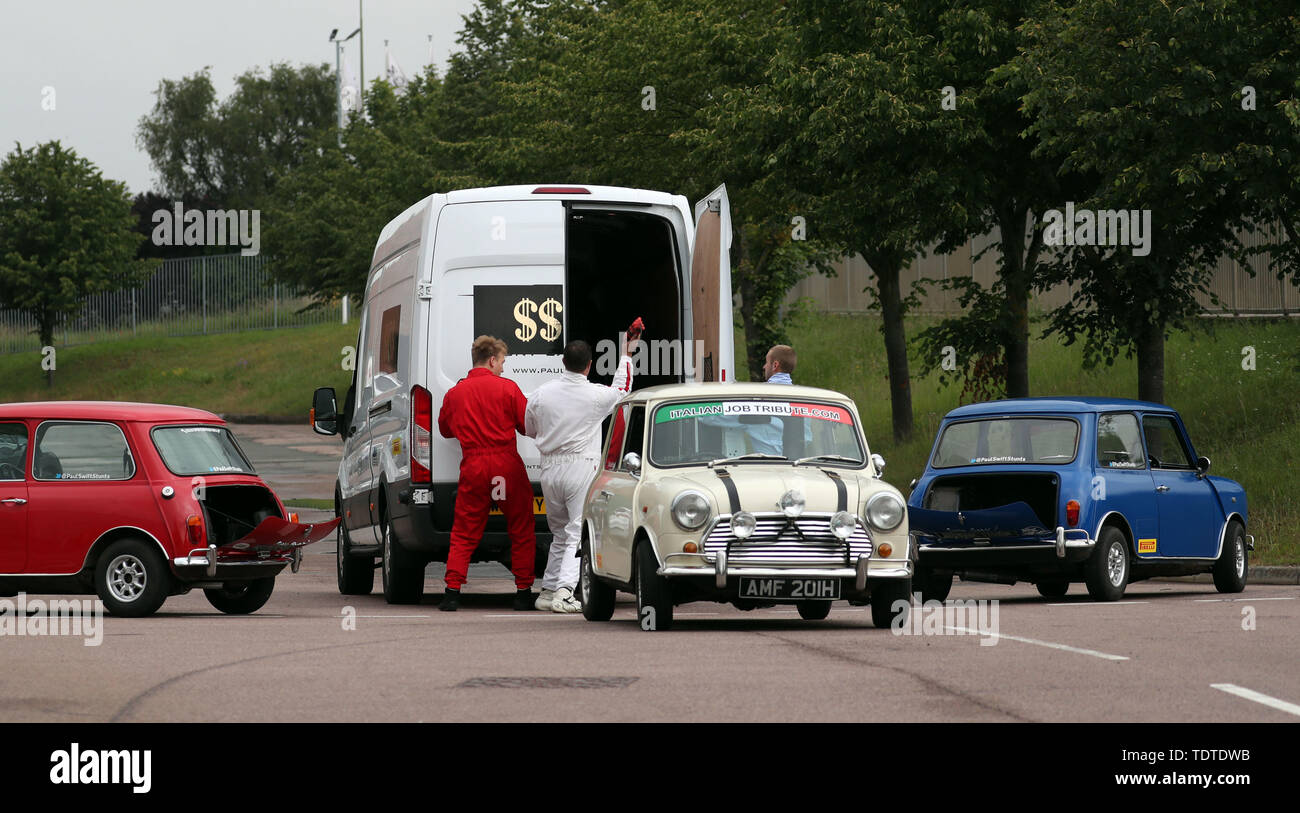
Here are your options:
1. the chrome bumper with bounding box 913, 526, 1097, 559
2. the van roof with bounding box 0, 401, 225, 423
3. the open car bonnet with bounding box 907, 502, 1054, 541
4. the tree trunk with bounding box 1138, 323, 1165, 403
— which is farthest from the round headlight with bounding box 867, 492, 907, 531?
the tree trunk with bounding box 1138, 323, 1165, 403

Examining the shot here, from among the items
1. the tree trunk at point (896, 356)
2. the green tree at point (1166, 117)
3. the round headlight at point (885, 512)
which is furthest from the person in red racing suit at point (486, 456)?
the tree trunk at point (896, 356)

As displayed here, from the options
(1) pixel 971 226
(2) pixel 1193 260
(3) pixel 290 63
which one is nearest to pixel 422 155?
(1) pixel 971 226

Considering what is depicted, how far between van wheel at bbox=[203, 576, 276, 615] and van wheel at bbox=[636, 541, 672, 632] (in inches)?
151

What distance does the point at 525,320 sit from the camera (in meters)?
15.5

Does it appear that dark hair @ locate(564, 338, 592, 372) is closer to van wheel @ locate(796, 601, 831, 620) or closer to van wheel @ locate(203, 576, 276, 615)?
van wheel @ locate(796, 601, 831, 620)

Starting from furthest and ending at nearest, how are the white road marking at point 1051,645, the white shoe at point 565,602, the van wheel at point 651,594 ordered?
the white shoe at point 565,602 < the van wheel at point 651,594 < the white road marking at point 1051,645

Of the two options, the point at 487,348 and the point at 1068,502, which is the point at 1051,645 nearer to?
the point at 1068,502

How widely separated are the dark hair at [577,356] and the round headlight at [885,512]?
2760 mm

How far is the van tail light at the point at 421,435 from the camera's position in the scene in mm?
15141

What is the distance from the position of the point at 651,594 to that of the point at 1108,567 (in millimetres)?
4817

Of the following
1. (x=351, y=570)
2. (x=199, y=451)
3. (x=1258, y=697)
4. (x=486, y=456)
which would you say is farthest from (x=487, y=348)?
(x=1258, y=697)

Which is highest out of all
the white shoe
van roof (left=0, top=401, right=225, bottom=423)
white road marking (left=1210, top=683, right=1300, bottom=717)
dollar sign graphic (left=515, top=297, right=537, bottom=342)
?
dollar sign graphic (left=515, top=297, right=537, bottom=342)

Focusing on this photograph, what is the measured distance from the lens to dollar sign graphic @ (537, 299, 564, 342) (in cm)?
1550

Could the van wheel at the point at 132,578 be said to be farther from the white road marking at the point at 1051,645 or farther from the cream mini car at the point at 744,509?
the white road marking at the point at 1051,645
